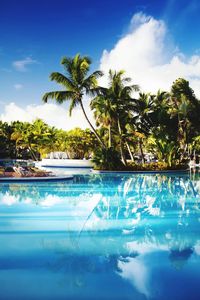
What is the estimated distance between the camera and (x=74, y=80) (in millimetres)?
25062

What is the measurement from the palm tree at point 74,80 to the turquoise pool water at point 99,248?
45.5 feet

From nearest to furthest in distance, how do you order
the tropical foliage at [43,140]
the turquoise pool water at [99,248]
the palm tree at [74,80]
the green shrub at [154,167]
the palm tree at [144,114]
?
the turquoise pool water at [99,248]
the palm tree at [74,80]
the green shrub at [154,167]
the palm tree at [144,114]
the tropical foliage at [43,140]

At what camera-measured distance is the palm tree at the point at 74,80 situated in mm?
24922

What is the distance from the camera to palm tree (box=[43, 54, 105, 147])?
24.9 metres

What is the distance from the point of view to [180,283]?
4691mm

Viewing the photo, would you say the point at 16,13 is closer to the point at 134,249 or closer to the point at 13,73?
the point at 13,73

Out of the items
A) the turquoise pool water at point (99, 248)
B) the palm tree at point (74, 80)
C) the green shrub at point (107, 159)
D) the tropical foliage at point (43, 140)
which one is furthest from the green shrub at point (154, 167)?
the turquoise pool water at point (99, 248)

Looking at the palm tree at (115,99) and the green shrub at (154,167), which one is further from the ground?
the palm tree at (115,99)

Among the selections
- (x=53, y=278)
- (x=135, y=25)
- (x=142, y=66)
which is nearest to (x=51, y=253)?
(x=53, y=278)

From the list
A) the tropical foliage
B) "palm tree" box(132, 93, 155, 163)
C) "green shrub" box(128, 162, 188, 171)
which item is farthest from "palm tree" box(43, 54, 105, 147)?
the tropical foliage

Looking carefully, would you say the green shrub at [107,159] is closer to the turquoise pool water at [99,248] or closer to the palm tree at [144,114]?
the palm tree at [144,114]

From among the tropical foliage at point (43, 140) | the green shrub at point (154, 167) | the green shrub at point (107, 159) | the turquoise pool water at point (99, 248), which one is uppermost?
the tropical foliage at point (43, 140)

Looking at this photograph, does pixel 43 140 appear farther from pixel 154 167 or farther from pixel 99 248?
pixel 99 248

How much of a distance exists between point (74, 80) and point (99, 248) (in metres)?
20.1
